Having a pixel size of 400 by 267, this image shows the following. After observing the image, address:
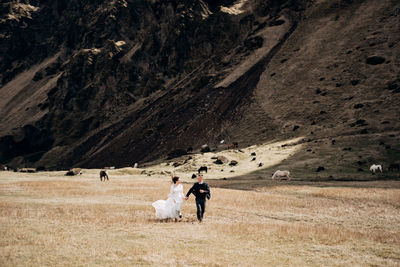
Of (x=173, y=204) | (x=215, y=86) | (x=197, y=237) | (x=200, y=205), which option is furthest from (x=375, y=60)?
(x=197, y=237)

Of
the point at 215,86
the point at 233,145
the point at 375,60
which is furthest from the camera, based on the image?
the point at 215,86

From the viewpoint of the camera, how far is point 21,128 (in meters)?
136

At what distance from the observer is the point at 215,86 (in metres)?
103

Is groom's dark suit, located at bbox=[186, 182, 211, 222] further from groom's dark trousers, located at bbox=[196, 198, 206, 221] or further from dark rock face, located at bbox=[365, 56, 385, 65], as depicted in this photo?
dark rock face, located at bbox=[365, 56, 385, 65]

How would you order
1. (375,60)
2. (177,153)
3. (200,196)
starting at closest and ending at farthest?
(200,196) < (177,153) < (375,60)

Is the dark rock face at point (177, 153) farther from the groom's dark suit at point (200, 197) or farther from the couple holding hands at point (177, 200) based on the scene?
the groom's dark suit at point (200, 197)

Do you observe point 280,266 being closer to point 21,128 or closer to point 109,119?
point 109,119

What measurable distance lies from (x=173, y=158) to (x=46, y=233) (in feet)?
206

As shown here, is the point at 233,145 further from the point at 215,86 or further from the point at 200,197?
the point at 200,197

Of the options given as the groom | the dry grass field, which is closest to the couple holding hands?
the groom

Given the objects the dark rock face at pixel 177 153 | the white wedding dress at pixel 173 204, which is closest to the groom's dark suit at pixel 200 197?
the white wedding dress at pixel 173 204

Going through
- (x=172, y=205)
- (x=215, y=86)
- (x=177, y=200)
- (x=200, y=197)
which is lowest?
(x=172, y=205)

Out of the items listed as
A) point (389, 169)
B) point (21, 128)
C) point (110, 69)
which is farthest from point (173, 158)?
point (21, 128)

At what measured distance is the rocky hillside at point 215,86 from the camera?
73500 mm
